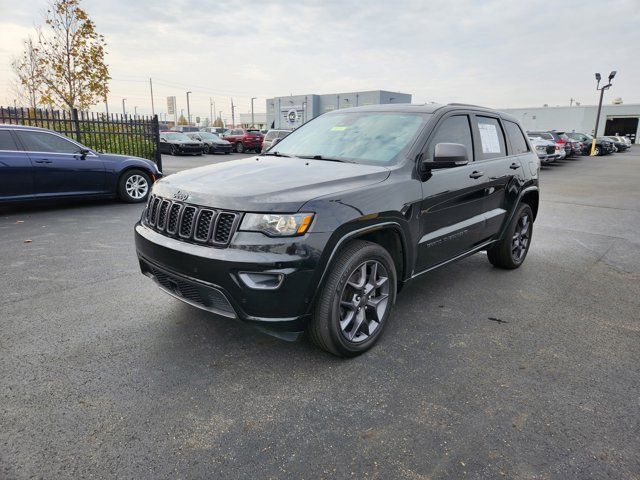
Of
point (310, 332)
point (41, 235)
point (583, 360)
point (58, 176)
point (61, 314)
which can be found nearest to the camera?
point (310, 332)

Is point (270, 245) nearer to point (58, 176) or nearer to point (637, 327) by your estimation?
point (637, 327)

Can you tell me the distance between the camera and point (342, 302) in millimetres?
3006

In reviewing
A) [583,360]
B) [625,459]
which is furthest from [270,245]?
[583,360]

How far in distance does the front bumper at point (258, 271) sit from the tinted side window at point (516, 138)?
3.28 meters

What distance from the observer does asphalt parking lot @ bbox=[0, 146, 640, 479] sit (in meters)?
2.19

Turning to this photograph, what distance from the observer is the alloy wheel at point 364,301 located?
3.04 m

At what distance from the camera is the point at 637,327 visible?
12.3 ft

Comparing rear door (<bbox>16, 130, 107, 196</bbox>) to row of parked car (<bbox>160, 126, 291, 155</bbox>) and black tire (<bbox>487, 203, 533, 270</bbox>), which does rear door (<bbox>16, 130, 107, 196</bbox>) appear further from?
row of parked car (<bbox>160, 126, 291, 155</bbox>)

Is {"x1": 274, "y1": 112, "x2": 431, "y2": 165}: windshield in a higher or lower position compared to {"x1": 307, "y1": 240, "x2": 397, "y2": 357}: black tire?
higher

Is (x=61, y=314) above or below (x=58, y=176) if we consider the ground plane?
below

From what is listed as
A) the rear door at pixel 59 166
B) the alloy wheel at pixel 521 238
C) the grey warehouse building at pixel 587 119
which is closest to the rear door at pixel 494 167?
the alloy wheel at pixel 521 238

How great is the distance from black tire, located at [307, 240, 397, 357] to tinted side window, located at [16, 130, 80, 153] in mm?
7071

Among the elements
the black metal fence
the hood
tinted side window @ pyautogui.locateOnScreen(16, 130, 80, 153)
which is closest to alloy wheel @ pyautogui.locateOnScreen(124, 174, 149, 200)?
tinted side window @ pyautogui.locateOnScreen(16, 130, 80, 153)

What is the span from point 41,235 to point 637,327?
23.6ft
